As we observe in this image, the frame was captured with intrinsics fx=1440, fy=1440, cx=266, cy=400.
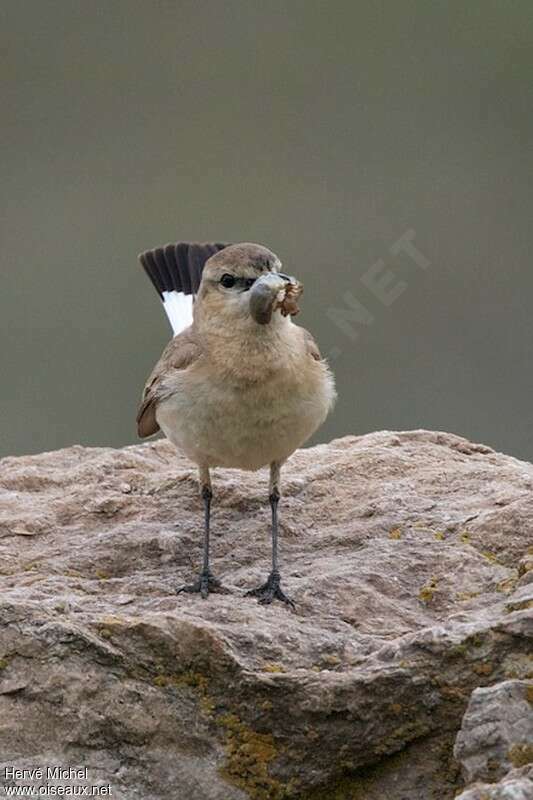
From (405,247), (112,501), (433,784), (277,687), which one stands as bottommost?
(433,784)

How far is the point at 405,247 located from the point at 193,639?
10365 millimetres

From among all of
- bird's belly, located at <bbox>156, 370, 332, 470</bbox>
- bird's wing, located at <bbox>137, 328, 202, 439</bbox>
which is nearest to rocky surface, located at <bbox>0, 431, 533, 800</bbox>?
bird's belly, located at <bbox>156, 370, 332, 470</bbox>

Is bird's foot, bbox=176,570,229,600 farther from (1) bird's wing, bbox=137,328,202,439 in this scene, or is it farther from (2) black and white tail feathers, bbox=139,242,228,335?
(2) black and white tail feathers, bbox=139,242,228,335

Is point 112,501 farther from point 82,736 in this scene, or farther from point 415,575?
point 82,736

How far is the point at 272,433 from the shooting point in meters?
6.33

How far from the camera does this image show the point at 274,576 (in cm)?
579

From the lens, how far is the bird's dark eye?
21.4 ft

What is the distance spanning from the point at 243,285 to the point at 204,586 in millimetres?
1457

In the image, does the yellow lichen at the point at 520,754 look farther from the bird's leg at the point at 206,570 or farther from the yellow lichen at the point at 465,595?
the bird's leg at the point at 206,570

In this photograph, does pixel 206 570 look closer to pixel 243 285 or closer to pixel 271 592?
pixel 271 592

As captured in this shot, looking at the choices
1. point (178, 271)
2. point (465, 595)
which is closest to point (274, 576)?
point (465, 595)

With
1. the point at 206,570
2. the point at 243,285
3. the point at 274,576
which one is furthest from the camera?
the point at 243,285

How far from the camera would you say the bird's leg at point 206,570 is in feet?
18.9

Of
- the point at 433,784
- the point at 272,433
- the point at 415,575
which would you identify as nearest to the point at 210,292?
the point at 272,433
